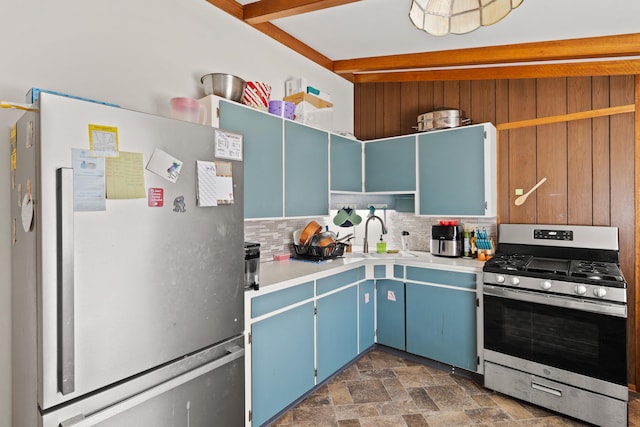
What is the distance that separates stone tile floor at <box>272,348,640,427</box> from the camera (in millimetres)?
2266

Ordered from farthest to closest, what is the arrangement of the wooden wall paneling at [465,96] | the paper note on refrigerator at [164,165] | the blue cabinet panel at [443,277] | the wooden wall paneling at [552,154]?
the wooden wall paneling at [465,96] → the wooden wall paneling at [552,154] → the blue cabinet panel at [443,277] → the paper note on refrigerator at [164,165]

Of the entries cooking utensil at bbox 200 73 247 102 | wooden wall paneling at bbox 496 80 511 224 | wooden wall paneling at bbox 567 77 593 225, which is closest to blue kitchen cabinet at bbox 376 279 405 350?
wooden wall paneling at bbox 496 80 511 224

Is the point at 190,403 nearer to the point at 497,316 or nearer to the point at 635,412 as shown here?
the point at 497,316

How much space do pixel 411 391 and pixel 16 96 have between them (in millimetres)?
3022

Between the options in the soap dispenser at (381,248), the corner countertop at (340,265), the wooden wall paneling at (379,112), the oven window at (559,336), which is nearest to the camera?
the oven window at (559,336)

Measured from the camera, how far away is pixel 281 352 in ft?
7.27

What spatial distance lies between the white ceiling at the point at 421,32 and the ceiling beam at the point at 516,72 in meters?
0.36

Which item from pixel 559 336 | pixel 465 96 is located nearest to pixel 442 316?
pixel 559 336

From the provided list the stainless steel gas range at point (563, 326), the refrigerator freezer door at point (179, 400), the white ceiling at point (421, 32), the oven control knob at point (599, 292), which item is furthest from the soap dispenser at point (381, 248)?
the refrigerator freezer door at point (179, 400)

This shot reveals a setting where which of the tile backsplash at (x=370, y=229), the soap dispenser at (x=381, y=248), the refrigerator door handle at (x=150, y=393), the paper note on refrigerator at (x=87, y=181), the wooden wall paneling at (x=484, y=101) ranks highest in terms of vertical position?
the wooden wall paneling at (x=484, y=101)

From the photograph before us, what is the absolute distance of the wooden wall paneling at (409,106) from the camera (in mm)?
3615

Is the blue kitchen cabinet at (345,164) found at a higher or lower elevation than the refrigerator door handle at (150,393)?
higher

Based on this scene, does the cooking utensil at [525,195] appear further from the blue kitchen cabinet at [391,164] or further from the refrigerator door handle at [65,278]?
the refrigerator door handle at [65,278]

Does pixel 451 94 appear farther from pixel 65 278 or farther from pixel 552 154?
pixel 65 278
